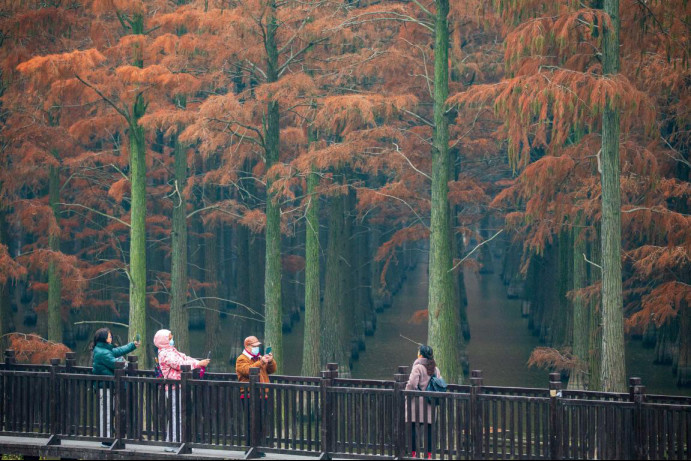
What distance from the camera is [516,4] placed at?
17.4 metres

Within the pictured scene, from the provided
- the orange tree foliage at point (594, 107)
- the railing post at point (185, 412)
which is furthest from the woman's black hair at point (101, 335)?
the orange tree foliage at point (594, 107)

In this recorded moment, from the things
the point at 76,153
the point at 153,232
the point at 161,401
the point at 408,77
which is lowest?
the point at 161,401

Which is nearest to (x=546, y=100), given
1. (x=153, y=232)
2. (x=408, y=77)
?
(x=408, y=77)

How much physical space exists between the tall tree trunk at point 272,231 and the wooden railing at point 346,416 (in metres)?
7.89

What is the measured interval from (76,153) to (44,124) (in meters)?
3.46

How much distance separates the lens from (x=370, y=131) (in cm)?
2284

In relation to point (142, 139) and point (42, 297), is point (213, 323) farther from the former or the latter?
point (142, 139)

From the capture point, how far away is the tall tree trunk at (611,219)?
54.4 ft

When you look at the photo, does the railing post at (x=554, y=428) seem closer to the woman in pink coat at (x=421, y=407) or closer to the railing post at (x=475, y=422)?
the railing post at (x=475, y=422)

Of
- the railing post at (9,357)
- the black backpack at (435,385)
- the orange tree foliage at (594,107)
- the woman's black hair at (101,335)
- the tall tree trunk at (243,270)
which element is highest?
the orange tree foliage at (594,107)

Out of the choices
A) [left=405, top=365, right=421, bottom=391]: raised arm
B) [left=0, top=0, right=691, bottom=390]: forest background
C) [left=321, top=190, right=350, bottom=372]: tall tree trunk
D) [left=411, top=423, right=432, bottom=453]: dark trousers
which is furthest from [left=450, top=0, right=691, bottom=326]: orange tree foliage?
[left=411, top=423, right=432, bottom=453]: dark trousers

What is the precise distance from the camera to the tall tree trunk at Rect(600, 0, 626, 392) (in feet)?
54.4

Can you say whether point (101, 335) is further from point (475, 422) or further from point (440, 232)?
point (440, 232)

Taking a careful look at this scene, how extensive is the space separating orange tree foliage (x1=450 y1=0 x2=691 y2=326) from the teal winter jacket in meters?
8.29
